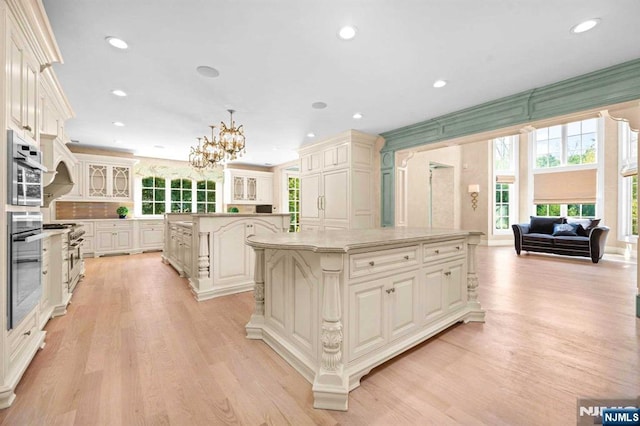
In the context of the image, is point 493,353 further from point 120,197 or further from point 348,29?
point 120,197

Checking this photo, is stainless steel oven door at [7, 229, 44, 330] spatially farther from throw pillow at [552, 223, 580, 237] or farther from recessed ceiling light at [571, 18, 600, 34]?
throw pillow at [552, 223, 580, 237]

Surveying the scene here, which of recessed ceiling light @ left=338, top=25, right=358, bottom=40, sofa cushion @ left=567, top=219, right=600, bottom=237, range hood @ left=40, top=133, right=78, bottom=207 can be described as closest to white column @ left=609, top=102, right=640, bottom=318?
recessed ceiling light @ left=338, top=25, right=358, bottom=40

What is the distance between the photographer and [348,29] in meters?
2.29

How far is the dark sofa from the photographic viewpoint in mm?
5438

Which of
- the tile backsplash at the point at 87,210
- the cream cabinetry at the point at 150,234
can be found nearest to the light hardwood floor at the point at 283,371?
the cream cabinetry at the point at 150,234

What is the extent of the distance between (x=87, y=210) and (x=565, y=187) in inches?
501

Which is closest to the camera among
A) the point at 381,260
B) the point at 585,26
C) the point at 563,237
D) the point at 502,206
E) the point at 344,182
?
the point at 381,260

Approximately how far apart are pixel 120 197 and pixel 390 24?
7.33m

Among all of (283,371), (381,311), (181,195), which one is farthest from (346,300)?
(181,195)

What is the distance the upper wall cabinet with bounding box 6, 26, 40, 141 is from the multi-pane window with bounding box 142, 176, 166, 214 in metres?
5.91

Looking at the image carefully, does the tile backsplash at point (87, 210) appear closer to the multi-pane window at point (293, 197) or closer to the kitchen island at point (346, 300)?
the multi-pane window at point (293, 197)

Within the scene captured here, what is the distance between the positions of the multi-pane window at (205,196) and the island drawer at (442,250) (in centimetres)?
753

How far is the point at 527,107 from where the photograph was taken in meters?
3.54

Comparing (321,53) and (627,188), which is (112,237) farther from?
A: (627,188)
